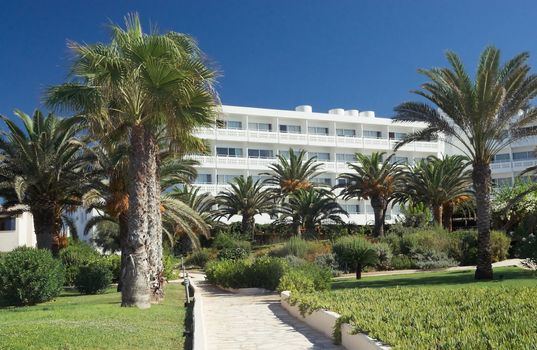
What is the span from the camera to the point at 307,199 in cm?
4775

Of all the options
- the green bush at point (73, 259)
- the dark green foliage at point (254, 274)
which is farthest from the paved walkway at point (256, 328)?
the green bush at point (73, 259)

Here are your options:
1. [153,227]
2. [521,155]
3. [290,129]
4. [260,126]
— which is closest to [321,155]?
[290,129]

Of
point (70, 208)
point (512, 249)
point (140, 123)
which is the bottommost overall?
point (512, 249)

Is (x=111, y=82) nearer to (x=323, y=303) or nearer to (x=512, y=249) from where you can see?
(x=323, y=303)

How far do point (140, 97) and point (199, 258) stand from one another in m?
29.8

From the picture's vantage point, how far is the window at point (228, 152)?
6194cm

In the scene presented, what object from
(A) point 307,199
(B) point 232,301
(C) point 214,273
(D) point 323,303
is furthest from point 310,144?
(D) point 323,303

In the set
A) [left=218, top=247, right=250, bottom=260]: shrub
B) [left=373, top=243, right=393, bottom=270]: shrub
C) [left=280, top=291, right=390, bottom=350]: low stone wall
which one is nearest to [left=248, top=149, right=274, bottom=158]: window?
[left=218, top=247, right=250, bottom=260]: shrub

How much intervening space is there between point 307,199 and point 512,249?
17.5m

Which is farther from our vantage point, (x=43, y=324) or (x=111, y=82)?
(x=111, y=82)

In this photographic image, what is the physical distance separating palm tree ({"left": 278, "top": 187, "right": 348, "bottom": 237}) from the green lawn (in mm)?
33161

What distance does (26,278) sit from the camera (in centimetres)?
1878

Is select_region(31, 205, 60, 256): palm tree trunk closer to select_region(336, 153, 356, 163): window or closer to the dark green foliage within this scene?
the dark green foliage

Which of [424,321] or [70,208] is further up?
[70,208]
